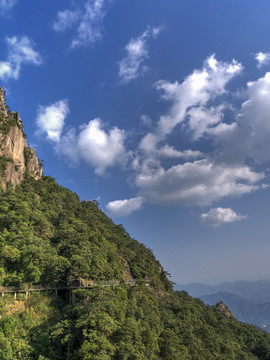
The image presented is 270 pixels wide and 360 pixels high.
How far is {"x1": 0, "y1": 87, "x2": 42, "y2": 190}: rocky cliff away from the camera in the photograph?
183 feet

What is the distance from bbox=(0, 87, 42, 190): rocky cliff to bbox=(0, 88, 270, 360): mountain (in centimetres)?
47

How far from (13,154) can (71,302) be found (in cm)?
4571

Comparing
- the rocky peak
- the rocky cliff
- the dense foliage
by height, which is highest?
the rocky peak

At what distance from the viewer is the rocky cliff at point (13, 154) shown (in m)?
55.7

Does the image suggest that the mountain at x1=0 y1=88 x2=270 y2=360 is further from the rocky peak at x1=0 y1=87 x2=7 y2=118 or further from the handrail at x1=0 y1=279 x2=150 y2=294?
the rocky peak at x1=0 y1=87 x2=7 y2=118

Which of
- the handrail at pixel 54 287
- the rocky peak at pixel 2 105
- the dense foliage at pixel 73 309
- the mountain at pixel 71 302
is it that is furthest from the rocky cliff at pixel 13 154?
the handrail at pixel 54 287

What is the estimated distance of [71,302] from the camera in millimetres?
30750

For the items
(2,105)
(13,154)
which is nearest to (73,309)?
(13,154)

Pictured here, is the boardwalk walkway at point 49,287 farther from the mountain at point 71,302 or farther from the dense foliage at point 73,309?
the dense foliage at point 73,309

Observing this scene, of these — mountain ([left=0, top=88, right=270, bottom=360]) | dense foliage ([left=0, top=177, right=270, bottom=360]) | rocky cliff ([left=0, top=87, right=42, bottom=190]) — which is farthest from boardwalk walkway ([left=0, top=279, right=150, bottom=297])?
rocky cliff ([left=0, top=87, right=42, bottom=190])

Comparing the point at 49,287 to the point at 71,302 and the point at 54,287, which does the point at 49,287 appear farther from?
the point at 71,302

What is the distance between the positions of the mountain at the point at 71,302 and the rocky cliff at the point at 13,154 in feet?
1.53

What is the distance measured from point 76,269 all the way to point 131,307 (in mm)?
9665

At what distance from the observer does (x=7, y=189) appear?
52.7m
